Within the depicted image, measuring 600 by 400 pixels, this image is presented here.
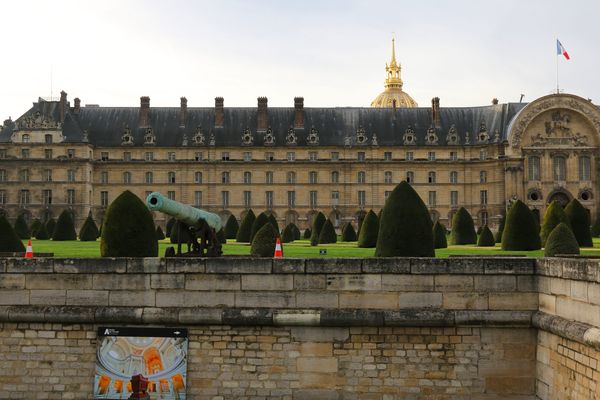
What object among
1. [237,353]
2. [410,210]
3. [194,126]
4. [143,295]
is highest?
[194,126]

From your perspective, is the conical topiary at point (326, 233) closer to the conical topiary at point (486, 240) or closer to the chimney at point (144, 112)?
the conical topiary at point (486, 240)

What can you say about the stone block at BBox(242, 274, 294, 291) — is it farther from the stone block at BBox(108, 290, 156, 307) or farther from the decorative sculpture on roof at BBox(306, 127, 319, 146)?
the decorative sculpture on roof at BBox(306, 127, 319, 146)

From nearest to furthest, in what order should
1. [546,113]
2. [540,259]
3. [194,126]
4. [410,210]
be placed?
[540,259], [410,210], [546,113], [194,126]

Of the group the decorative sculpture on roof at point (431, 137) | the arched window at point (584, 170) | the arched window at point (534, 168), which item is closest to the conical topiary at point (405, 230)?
the arched window at point (534, 168)

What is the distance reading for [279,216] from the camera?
6066 cm

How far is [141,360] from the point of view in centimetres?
1330

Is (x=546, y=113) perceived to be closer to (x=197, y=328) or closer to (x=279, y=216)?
(x=279, y=216)

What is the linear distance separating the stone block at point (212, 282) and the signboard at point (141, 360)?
79 centimetres

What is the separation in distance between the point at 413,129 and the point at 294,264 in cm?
5071

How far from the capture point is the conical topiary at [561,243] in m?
17.9

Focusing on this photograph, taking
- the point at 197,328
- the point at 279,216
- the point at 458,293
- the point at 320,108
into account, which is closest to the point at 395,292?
the point at 458,293

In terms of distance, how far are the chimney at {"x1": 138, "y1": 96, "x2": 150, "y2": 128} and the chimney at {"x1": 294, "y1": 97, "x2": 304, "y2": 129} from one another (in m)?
11.7

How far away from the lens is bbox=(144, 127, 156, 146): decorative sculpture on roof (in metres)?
61.4

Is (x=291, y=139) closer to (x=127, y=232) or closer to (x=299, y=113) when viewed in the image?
(x=299, y=113)
